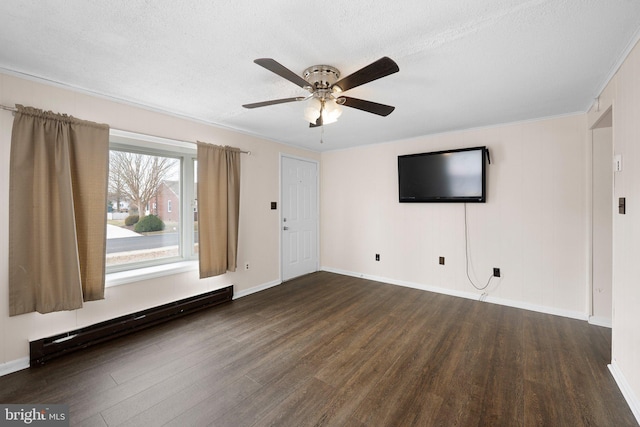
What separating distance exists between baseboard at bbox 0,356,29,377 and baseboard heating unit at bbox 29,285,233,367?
36 millimetres

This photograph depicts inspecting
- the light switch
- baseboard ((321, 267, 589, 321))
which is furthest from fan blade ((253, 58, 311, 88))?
baseboard ((321, 267, 589, 321))

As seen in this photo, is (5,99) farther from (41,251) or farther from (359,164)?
(359,164)

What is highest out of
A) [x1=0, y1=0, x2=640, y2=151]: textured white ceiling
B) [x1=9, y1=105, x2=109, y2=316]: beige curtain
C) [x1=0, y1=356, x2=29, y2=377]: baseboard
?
[x1=0, y1=0, x2=640, y2=151]: textured white ceiling

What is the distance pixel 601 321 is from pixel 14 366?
5.55 meters

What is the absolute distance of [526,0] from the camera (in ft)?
4.52

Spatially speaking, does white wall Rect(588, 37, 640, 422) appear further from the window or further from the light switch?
the window

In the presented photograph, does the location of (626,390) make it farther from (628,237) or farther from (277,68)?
(277,68)

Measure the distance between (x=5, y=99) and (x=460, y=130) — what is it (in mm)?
4776

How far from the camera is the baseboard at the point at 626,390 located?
1.62m

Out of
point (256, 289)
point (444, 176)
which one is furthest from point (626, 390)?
point (256, 289)

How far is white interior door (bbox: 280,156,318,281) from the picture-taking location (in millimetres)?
4535

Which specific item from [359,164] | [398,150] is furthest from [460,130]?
[359,164]

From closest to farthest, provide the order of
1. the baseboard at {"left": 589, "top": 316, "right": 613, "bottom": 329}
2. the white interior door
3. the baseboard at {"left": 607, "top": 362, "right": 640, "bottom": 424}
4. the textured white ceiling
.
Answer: the textured white ceiling
the baseboard at {"left": 607, "top": 362, "right": 640, "bottom": 424}
the baseboard at {"left": 589, "top": 316, "right": 613, "bottom": 329}
the white interior door

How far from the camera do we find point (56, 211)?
7.25 feet
